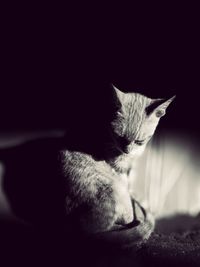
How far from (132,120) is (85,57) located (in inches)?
17.8

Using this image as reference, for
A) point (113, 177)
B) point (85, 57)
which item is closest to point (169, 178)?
point (113, 177)

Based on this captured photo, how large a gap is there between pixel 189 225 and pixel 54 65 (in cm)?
105

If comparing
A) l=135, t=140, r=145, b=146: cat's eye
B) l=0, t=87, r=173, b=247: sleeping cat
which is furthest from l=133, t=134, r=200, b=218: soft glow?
l=135, t=140, r=145, b=146: cat's eye

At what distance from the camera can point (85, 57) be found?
5.99 feet

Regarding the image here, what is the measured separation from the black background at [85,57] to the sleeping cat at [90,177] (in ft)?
0.48

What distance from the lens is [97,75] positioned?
1.86m

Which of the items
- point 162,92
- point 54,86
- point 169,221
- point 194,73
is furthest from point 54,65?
point 169,221

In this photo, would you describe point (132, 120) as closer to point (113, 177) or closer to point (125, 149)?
point (125, 149)

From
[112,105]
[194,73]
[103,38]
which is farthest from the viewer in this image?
[194,73]

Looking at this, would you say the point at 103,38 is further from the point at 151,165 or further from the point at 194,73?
the point at 151,165

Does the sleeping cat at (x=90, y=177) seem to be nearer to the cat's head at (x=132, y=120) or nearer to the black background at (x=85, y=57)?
the cat's head at (x=132, y=120)

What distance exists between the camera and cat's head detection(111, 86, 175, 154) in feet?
5.06

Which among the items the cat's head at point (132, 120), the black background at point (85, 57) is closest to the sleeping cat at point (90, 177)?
the cat's head at point (132, 120)

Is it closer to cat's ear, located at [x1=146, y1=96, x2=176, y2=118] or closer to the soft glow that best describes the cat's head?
cat's ear, located at [x1=146, y1=96, x2=176, y2=118]
